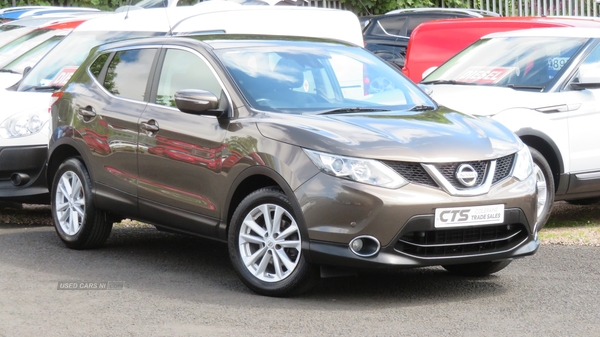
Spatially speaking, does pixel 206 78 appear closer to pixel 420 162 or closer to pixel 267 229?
pixel 267 229

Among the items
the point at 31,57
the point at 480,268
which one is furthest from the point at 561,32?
the point at 31,57

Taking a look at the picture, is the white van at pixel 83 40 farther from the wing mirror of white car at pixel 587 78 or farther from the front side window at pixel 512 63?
the wing mirror of white car at pixel 587 78

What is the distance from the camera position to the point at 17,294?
22.0 ft

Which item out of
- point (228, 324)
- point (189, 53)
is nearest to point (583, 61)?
point (189, 53)

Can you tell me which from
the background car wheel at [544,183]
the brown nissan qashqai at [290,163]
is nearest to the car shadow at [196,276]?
the brown nissan qashqai at [290,163]

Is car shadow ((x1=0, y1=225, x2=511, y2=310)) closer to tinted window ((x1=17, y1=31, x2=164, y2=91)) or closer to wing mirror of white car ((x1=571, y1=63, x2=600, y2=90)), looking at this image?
tinted window ((x1=17, y1=31, x2=164, y2=91))

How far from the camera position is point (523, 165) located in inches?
264

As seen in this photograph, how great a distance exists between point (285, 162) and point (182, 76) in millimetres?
1555

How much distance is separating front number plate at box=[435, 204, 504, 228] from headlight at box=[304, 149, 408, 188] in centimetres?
30

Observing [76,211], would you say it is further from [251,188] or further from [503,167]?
[503,167]

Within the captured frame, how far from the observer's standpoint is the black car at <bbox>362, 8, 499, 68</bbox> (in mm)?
18641

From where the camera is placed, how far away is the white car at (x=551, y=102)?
9055 mm

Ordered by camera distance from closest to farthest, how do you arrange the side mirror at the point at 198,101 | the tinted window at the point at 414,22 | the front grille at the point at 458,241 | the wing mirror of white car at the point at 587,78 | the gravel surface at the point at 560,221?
the front grille at the point at 458,241 < the side mirror at the point at 198,101 < the gravel surface at the point at 560,221 < the wing mirror of white car at the point at 587,78 < the tinted window at the point at 414,22

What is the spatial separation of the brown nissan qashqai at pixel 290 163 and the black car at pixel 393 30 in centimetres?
1074
